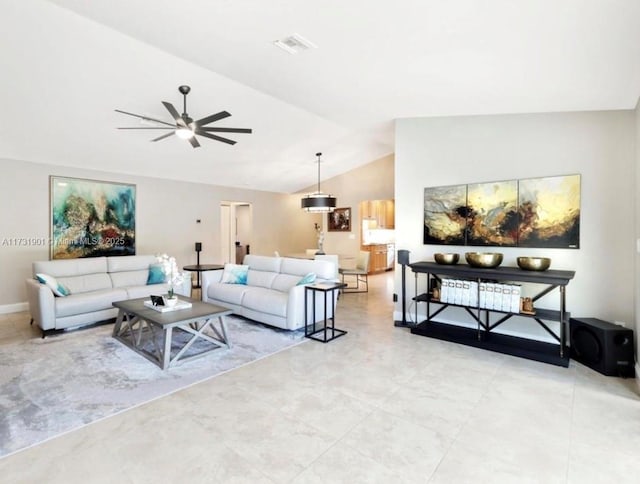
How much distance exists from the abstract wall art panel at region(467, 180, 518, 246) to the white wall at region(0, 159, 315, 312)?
609 centimetres

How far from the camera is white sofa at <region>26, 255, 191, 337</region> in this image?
412 centimetres

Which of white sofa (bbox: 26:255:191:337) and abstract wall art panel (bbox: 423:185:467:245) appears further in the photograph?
abstract wall art panel (bbox: 423:185:467:245)

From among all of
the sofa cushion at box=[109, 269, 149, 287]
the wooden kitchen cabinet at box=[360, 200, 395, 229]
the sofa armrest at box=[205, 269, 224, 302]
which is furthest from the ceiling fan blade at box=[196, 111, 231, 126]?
the wooden kitchen cabinet at box=[360, 200, 395, 229]

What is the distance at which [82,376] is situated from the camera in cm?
300

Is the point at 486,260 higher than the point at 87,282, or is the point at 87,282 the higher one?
the point at 486,260

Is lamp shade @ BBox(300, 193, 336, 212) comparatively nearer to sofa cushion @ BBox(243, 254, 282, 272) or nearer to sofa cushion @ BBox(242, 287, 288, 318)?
sofa cushion @ BBox(243, 254, 282, 272)

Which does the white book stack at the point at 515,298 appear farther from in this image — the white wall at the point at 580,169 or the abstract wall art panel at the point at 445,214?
the abstract wall art panel at the point at 445,214

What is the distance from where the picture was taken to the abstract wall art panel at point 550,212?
11.7 feet

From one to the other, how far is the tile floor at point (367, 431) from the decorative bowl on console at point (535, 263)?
40.2 inches

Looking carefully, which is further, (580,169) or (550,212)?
(550,212)

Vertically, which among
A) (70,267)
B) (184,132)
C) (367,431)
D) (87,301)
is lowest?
(367,431)

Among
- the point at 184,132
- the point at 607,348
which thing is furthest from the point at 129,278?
the point at 607,348

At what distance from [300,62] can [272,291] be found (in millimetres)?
2962

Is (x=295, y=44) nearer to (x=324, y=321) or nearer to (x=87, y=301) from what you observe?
(x=324, y=321)
